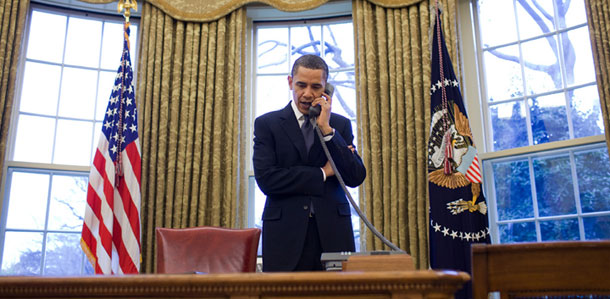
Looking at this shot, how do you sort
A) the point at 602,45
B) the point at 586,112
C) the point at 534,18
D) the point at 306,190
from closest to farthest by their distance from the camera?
the point at 306,190
the point at 602,45
the point at 586,112
the point at 534,18

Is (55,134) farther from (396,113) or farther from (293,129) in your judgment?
(293,129)

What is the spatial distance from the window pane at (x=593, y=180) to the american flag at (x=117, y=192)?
2.78m

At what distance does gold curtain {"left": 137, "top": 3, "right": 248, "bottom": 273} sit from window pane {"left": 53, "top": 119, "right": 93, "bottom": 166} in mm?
495

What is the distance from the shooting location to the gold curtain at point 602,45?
3.34 m

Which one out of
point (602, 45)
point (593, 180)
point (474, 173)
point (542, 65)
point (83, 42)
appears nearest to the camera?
point (602, 45)

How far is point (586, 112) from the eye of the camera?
3754 millimetres

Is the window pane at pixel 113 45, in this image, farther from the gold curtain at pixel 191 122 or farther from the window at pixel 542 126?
the window at pixel 542 126

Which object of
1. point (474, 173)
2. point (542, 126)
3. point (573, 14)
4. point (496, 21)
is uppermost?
point (496, 21)

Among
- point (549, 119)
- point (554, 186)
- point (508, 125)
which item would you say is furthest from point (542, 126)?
point (554, 186)

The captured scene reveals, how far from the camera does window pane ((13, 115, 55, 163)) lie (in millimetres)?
4254

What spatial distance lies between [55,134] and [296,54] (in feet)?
6.25

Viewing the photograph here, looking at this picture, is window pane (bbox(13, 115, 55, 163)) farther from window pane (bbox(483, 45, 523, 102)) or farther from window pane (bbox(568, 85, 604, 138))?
window pane (bbox(568, 85, 604, 138))

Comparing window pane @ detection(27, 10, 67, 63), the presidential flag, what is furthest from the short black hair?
window pane @ detection(27, 10, 67, 63)

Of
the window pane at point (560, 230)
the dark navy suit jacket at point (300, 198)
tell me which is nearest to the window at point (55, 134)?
the dark navy suit jacket at point (300, 198)
